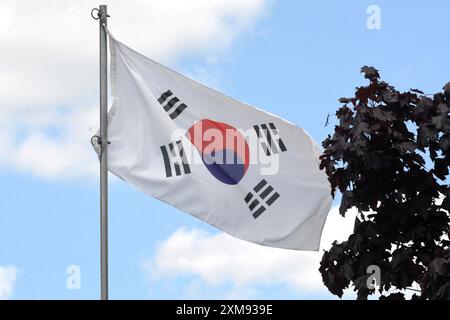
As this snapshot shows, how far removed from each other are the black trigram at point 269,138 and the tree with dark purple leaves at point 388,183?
2.77 ft

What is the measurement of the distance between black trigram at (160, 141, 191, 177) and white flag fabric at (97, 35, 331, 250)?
12mm

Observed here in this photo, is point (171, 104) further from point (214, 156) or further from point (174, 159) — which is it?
point (214, 156)

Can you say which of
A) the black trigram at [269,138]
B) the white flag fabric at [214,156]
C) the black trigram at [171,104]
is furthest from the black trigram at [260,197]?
the black trigram at [171,104]

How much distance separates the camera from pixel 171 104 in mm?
14969

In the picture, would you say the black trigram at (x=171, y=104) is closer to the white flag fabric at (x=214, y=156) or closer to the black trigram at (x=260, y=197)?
the white flag fabric at (x=214, y=156)

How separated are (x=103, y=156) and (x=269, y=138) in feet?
8.66

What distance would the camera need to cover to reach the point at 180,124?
15.0 meters

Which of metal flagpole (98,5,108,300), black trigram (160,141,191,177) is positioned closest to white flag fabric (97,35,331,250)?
black trigram (160,141,191,177)

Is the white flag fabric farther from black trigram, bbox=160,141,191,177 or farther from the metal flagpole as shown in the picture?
the metal flagpole

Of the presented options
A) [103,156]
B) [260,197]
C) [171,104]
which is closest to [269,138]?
[260,197]
